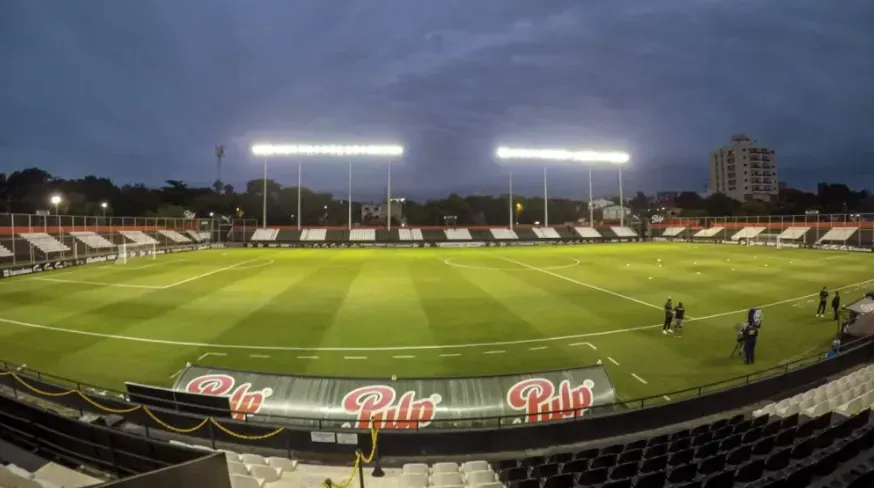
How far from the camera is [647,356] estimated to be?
18.4 metres

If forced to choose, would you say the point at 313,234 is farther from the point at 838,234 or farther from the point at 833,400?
the point at 838,234

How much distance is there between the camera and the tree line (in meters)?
99.2

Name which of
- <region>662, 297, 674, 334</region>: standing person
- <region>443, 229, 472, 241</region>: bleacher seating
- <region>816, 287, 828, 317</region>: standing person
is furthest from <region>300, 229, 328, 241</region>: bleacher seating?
<region>816, 287, 828, 317</region>: standing person

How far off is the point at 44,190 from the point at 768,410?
419ft

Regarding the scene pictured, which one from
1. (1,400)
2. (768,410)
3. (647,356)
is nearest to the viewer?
(1,400)

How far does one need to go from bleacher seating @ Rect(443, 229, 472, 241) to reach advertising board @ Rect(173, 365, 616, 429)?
73522 millimetres

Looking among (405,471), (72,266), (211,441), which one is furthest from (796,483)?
(72,266)

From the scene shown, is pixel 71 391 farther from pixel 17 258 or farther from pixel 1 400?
pixel 17 258

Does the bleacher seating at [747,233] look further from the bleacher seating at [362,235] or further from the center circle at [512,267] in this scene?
the bleacher seating at [362,235]

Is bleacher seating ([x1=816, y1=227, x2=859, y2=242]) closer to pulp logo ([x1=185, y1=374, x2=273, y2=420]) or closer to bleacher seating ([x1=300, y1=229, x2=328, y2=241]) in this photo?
bleacher seating ([x1=300, y1=229, x2=328, y2=241])

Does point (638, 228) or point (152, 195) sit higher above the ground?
point (152, 195)

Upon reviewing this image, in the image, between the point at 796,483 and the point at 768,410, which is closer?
the point at 796,483

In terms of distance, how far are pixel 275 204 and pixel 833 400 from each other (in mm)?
146091

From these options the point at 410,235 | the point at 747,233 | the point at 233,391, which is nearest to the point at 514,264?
the point at 233,391
